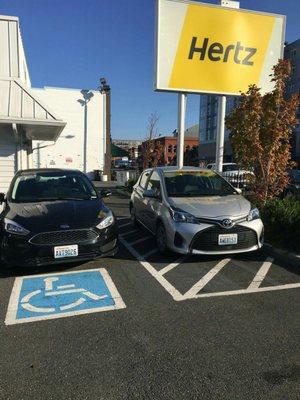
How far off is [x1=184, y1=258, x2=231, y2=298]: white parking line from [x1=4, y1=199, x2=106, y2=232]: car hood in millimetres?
1783

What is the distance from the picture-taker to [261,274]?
5.46m

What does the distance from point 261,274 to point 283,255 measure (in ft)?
3.26

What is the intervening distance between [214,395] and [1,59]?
10599mm

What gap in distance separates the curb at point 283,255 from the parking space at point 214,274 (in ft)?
0.58

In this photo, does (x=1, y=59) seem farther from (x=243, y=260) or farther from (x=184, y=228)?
(x=243, y=260)

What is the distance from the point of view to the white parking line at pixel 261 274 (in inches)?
197

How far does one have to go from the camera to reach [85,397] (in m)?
2.67

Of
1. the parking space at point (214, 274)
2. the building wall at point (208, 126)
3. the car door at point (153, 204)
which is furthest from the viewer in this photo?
the building wall at point (208, 126)

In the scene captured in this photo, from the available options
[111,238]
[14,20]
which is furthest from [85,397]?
[14,20]

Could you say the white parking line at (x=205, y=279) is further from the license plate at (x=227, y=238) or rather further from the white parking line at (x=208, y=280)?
the license plate at (x=227, y=238)

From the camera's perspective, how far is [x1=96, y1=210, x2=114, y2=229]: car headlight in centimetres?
553

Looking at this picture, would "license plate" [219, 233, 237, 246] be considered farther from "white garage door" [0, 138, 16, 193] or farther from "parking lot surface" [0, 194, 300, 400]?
"white garage door" [0, 138, 16, 193]

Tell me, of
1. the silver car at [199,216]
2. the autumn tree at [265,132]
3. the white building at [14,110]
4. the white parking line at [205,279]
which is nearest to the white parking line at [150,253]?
the silver car at [199,216]

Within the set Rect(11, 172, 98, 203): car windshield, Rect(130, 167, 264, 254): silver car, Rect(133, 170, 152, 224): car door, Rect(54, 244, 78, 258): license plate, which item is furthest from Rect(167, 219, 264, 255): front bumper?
Rect(133, 170, 152, 224): car door
